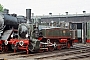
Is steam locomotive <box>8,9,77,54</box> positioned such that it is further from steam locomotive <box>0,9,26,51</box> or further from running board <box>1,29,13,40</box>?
steam locomotive <box>0,9,26,51</box>

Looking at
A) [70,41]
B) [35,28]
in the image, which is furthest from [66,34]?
[35,28]

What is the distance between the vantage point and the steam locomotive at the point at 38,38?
48.1ft

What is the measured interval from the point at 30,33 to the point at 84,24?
55.3ft

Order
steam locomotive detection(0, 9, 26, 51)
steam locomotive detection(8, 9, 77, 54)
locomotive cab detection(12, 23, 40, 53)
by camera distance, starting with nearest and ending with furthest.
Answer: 1. locomotive cab detection(12, 23, 40, 53)
2. steam locomotive detection(8, 9, 77, 54)
3. steam locomotive detection(0, 9, 26, 51)

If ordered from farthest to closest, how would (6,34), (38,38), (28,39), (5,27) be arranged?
(38,38)
(5,27)
(6,34)
(28,39)

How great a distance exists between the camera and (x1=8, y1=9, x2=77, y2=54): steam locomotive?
1465 cm

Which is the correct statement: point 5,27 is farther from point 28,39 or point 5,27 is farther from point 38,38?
point 38,38

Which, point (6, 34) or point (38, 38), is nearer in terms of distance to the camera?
point (6, 34)

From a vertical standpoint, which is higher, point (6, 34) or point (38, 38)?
point (6, 34)

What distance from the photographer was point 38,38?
16.2 m

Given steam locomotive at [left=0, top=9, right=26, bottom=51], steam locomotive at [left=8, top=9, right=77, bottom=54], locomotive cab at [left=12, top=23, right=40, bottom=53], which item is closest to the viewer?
locomotive cab at [left=12, top=23, right=40, bottom=53]

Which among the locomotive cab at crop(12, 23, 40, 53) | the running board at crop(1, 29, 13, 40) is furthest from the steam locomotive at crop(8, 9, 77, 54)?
the running board at crop(1, 29, 13, 40)

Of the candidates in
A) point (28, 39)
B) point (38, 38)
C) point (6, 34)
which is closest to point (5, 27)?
point (6, 34)

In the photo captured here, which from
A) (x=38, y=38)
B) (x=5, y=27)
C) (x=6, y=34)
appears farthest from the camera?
(x=38, y=38)
